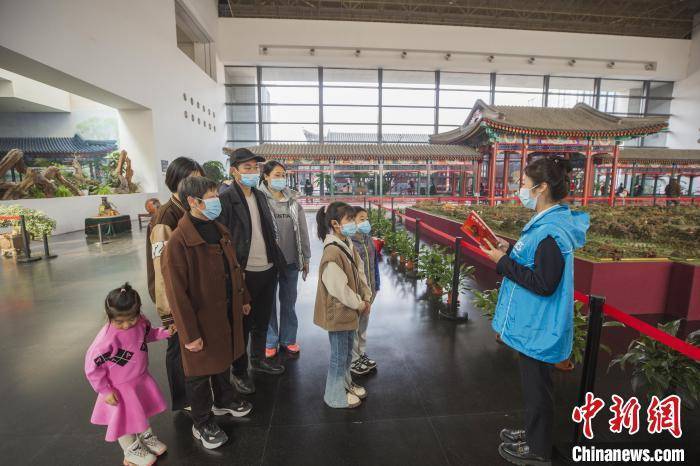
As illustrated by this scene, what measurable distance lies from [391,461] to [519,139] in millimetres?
14123

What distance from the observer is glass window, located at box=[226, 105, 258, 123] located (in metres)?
24.2

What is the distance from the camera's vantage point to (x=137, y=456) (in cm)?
186

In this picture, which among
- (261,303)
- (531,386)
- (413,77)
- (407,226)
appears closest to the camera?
(531,386)

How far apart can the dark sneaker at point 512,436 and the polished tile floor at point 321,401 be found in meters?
0.08

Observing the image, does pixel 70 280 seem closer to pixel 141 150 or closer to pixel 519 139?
pixel 141 150

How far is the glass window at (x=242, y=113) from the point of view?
24.2 meters

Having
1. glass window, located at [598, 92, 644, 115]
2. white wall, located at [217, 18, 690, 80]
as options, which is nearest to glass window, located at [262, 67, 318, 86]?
white wall, located at [217, 18, 690, 80]

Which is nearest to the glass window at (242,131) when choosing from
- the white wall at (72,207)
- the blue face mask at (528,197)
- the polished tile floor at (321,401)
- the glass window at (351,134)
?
the glass window at (351,134)

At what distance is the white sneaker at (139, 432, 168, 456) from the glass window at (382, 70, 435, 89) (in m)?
25.4

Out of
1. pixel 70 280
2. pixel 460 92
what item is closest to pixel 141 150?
pixel 70 280

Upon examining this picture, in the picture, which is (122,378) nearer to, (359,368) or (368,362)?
(359,368)

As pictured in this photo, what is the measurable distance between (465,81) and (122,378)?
27580 millimetres

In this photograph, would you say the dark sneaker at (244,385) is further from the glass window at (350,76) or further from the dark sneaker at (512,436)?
the glass window at (350,76)

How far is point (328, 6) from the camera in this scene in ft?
73.7
